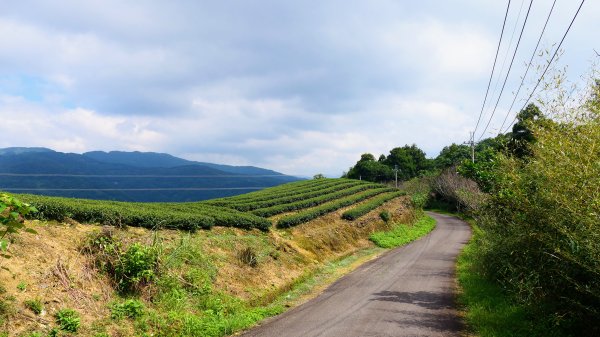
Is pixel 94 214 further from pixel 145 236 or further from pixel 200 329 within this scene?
pixel 200 329

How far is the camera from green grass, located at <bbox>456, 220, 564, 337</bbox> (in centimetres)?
1001

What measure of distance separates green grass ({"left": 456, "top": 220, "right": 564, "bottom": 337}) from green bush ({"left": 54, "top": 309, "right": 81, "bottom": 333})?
10.2 meters

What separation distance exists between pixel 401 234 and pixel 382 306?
23429 mm

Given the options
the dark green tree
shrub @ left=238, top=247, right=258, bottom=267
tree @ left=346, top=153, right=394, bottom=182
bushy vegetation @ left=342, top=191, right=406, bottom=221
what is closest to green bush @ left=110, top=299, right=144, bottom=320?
shrub @ left=238, top=247, right=258, bottom=267

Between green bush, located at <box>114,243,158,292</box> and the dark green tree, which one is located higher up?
the dark green tree

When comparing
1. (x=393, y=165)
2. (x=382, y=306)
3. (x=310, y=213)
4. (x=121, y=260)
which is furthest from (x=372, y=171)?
(x=121, y=260)

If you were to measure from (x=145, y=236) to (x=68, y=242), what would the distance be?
3.22 metres

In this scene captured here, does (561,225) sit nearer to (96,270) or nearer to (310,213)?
(96,270)

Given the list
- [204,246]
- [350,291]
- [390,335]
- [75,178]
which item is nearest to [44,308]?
[204,246]

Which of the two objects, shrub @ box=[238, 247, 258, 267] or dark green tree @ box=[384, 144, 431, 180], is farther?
dark green tree @ box=[384, 144, 431, 180]

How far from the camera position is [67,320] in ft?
30.6

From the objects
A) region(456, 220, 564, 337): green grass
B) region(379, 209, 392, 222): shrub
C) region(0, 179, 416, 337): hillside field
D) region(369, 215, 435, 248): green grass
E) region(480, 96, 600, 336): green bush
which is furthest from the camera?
region(379, 209, 392, 222): shrub

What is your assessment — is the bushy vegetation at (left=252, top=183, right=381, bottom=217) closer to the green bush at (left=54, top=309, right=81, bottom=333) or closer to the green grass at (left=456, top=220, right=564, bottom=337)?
the green grass at (left=456, top=220, right=564, bottom=337)

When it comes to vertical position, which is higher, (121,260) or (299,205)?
(299,205)
